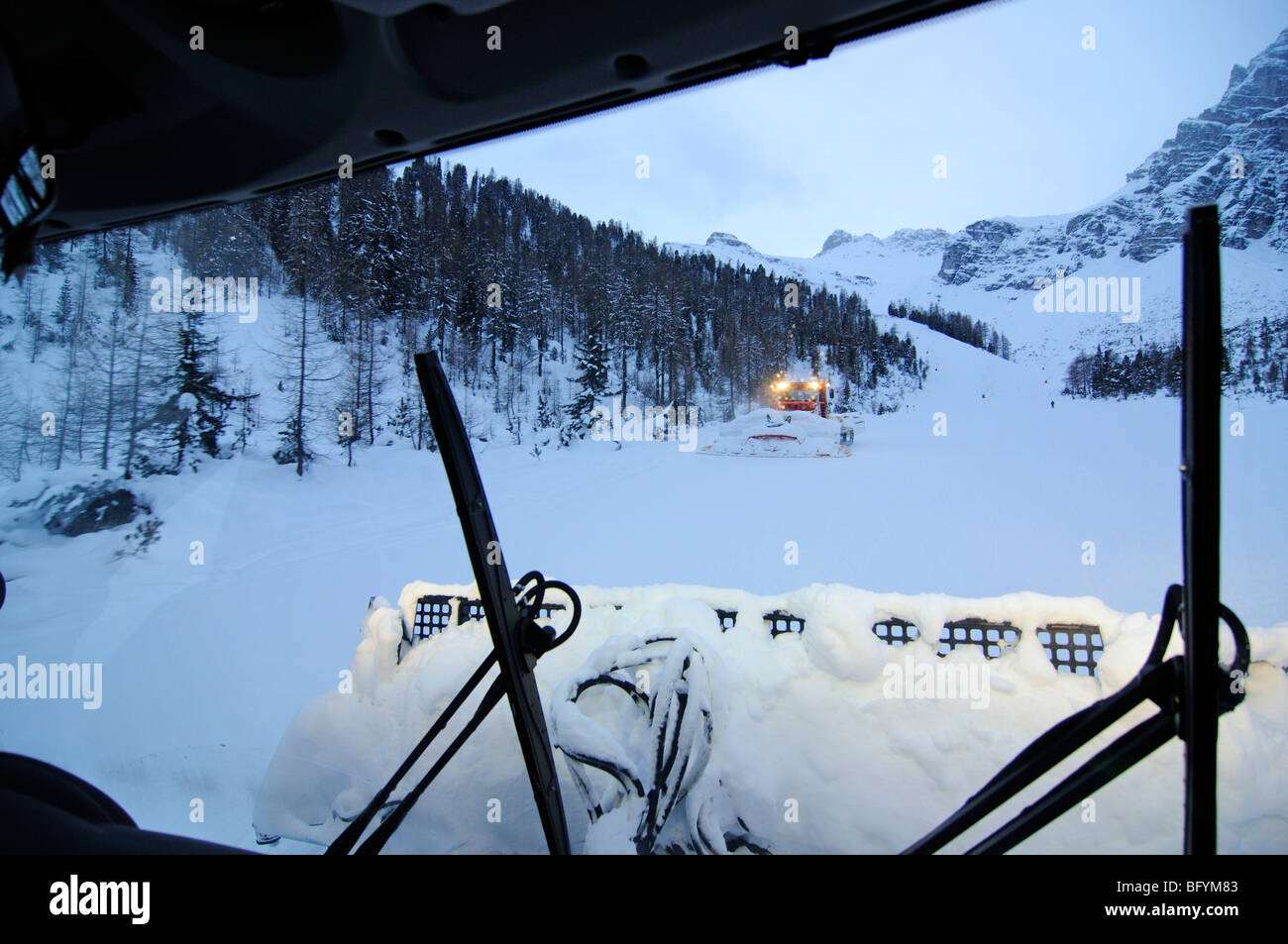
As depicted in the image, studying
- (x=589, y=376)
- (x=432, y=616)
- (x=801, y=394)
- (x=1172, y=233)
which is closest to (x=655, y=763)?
(x=432, y=616)

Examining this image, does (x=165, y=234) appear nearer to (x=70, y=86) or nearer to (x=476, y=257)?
(x=70, y=86)

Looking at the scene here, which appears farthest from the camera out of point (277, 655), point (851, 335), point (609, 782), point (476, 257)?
point (851, 335)

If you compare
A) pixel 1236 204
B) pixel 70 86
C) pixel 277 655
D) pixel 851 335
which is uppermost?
pixel 851 335

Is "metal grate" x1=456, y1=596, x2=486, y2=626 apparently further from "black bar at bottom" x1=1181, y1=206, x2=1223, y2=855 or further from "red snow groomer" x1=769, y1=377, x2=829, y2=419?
"red snow groomer" x1=769, y1=377, x2=829, y2=419

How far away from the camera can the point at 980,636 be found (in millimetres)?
1144

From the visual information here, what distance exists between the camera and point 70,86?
984 mm

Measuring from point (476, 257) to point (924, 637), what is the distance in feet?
11.0

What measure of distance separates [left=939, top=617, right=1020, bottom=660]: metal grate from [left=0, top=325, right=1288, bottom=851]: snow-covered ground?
5 centimetres

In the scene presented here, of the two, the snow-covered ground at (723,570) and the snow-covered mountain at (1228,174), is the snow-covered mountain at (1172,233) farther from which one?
the snow-covered ground at (723,570)

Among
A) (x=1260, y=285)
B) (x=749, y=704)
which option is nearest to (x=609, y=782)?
(x=749, y=704)

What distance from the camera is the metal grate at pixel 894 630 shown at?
1.18 meters

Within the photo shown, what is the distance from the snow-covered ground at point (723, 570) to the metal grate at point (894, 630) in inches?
3.2

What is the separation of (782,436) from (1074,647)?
138 inches
